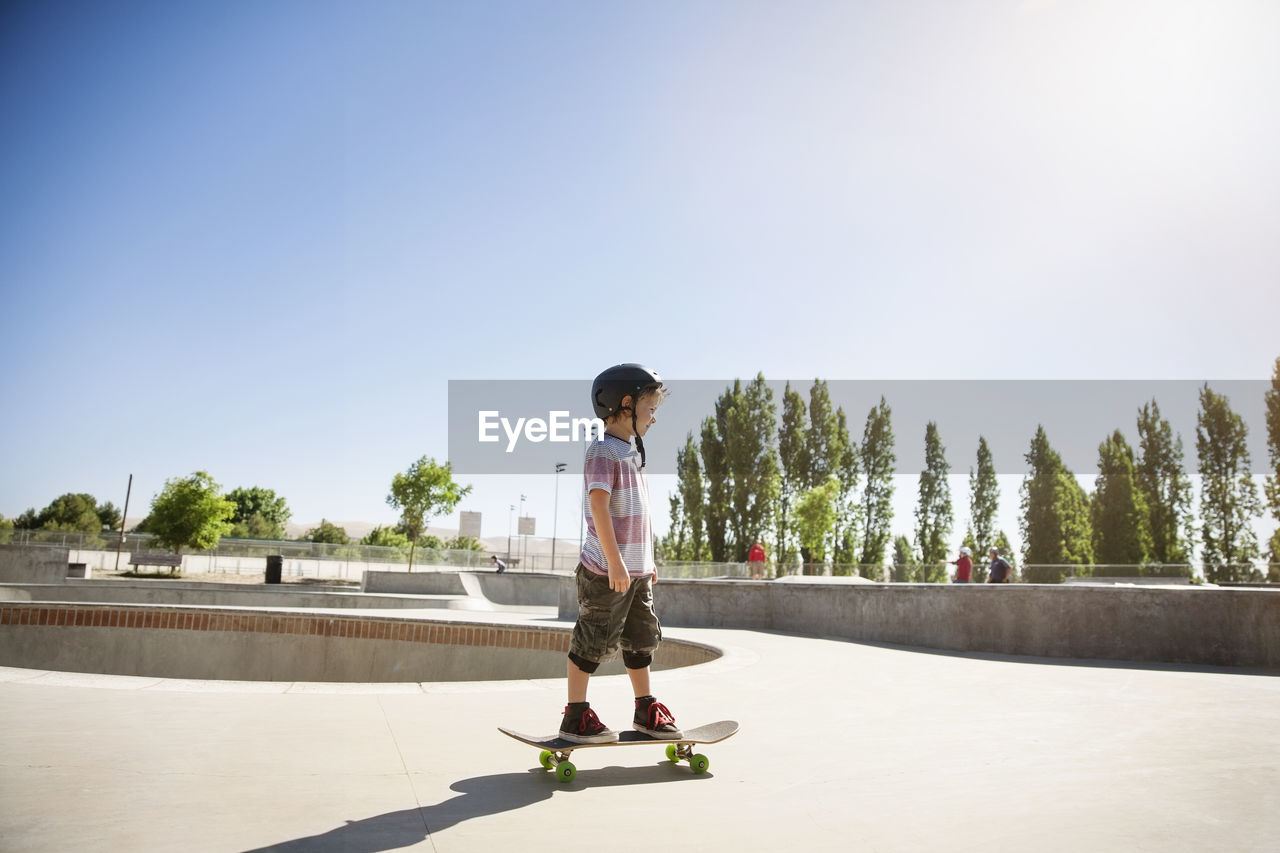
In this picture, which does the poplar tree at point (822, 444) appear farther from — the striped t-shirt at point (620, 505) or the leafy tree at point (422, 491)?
the striped t-shirt at point (620, 505)

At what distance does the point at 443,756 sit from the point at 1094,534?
4876 cm

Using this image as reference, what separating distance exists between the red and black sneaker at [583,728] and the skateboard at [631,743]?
0.02 m

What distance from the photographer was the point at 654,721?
9.97 ft

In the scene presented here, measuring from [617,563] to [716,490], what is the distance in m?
42.0

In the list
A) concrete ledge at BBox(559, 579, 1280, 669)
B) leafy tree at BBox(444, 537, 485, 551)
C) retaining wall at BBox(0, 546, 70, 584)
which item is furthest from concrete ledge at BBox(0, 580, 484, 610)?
leafy tree at BBox(444, 537, 485, 551)

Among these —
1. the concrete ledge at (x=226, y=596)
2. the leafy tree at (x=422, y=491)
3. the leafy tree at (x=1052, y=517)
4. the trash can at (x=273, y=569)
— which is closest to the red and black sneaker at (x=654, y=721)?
the concrete ledge at (x=226, y=596)

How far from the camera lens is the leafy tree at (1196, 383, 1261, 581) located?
3962cm

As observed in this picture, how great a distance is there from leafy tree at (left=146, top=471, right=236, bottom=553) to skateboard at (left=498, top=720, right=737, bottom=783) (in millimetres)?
39617

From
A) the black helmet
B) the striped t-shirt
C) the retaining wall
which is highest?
the black helmet

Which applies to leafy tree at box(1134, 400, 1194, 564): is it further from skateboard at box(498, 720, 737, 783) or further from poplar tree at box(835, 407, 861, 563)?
skateboard at box(498, 720, 737, 783)

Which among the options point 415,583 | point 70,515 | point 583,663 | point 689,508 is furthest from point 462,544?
point 583,663

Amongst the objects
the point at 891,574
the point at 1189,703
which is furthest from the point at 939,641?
the point at 891,574

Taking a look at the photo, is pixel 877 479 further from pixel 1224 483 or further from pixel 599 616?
pixel 599 616

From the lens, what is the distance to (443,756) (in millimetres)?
2963
